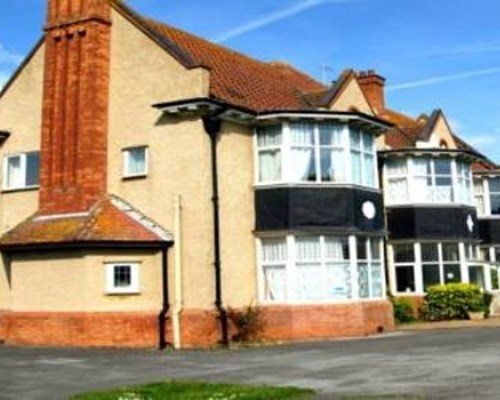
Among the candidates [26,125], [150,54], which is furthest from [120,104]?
[26,125]

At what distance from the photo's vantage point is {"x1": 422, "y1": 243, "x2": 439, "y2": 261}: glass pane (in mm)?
30891

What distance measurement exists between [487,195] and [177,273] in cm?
1922

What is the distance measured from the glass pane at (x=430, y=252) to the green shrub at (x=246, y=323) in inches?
A: 401

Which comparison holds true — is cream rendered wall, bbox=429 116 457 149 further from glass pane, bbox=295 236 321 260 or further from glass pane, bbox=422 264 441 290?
glass pane, bbox=295 236 321 260

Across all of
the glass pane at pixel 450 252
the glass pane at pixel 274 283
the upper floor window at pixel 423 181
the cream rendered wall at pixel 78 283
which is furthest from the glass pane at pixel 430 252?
the cream rendered wall at pixel 78 283

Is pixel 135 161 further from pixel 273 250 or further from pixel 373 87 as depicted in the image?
pixel 373 87

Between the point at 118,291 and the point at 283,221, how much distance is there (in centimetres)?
515

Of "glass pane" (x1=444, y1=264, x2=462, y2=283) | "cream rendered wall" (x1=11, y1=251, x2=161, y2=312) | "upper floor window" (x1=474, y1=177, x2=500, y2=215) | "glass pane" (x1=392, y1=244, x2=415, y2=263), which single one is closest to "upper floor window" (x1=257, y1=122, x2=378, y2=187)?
"cream rendered wall" (x1=11, y1=251, x2=161, y2=312)

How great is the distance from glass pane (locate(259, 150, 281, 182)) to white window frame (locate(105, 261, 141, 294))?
4707mm

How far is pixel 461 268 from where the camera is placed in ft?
102

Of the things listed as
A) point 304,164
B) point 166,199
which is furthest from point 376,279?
point 166,199

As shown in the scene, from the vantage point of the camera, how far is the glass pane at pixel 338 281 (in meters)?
23.8

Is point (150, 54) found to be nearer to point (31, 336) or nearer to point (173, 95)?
point (173, 95)

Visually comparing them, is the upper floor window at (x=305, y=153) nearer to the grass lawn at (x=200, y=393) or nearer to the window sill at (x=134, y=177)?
the window sill at (x=134, y=177)
